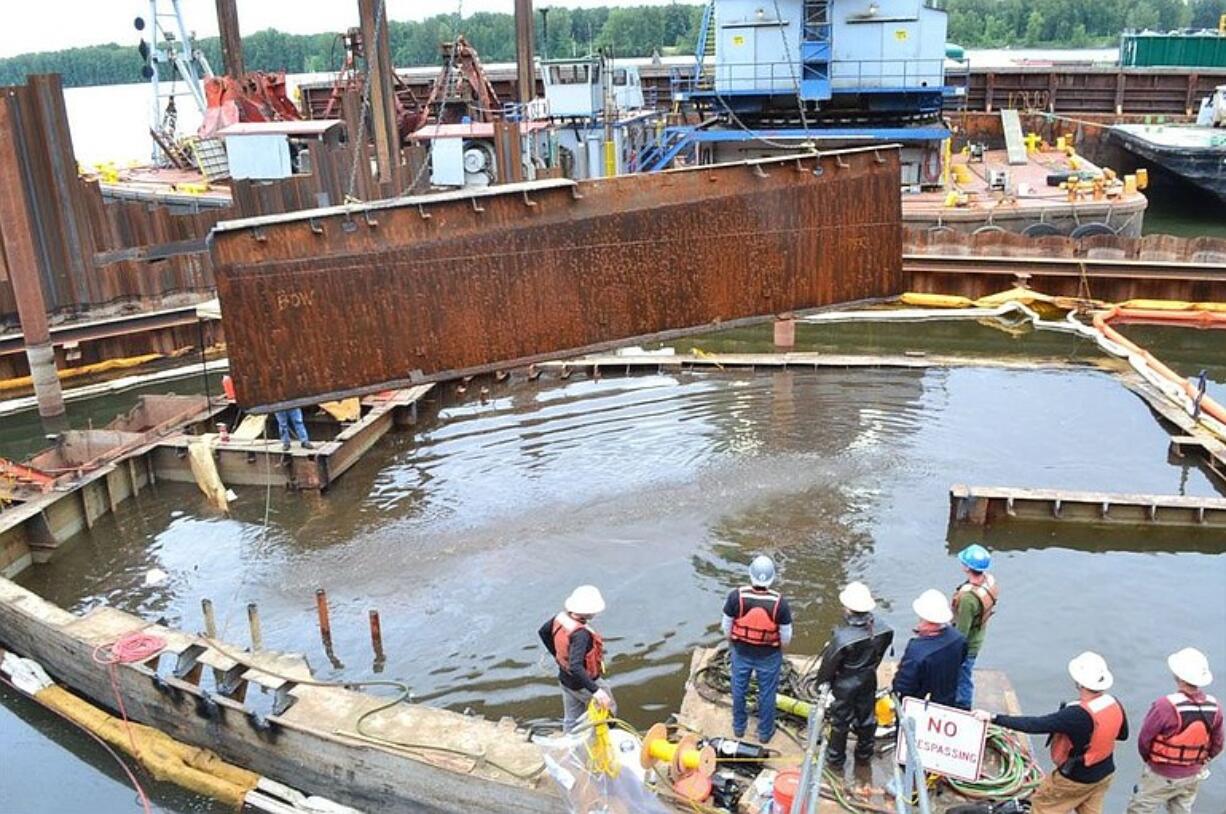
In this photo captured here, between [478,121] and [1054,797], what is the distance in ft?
101

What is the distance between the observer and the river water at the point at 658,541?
28.6 feet

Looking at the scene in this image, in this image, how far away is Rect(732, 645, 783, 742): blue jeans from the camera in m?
6.63

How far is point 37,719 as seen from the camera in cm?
872

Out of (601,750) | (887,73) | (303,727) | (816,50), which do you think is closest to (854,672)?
(601,750)

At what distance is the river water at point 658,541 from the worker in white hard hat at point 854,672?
2051 millimetres

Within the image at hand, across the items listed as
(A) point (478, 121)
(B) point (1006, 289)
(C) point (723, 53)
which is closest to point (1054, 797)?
(B) point (1006, 289)

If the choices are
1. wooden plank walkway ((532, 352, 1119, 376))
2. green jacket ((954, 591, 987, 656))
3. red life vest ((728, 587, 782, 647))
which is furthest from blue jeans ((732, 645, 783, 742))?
wooden plank walkway ((532, 352, 1119, 376))

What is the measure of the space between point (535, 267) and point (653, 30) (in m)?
102

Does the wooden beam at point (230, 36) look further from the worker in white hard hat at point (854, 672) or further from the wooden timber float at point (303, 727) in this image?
the worker in white hard hat at point (854, 672)

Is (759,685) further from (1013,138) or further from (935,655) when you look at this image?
(1013,138)

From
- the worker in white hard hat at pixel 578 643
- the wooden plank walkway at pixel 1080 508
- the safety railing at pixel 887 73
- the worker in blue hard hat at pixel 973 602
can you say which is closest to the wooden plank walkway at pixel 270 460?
the worker in white hard hat at pixel 578 643

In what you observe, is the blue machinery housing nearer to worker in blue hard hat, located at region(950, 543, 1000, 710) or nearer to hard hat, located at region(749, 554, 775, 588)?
worker in blue hard hat, located at region(950, 543, 1000, 710)

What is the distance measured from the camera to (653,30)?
104625 mm

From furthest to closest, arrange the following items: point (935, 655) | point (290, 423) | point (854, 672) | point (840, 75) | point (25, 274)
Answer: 1. point (840, 75)
2. point (25, 274)
3. point (290, 423)
4. point (854, 672)
5. point (935, 655)
